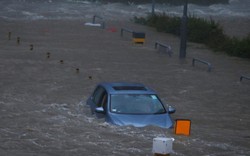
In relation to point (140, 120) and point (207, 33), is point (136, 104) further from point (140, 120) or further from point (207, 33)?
point (207, 33)

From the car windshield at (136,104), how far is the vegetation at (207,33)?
68.1ft

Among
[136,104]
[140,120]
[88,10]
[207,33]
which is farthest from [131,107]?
[88,10]

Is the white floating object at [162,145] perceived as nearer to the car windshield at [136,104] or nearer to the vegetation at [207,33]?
the car windshield at [136,104]

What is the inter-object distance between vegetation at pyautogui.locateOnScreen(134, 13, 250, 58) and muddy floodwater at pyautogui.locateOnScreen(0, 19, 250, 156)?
2.63 feet

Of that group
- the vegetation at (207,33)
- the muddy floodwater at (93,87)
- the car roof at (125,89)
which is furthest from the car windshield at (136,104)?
the vegetation at (207,33)

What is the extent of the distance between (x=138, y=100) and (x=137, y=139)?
8.94ft

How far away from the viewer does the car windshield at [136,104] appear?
16594 millimetres

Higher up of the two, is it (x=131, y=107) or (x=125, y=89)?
(x=125, y=89)

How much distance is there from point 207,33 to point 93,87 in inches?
798

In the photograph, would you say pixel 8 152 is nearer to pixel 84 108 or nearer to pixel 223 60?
pixel 84 108

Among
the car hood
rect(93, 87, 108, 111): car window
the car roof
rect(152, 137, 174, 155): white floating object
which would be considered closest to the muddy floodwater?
the car hood

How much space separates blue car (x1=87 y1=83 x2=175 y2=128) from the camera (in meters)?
16.2

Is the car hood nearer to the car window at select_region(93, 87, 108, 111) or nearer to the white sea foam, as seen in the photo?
the car window at select_region(93, 87, 108, 111)

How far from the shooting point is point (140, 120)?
1620 centimetres
